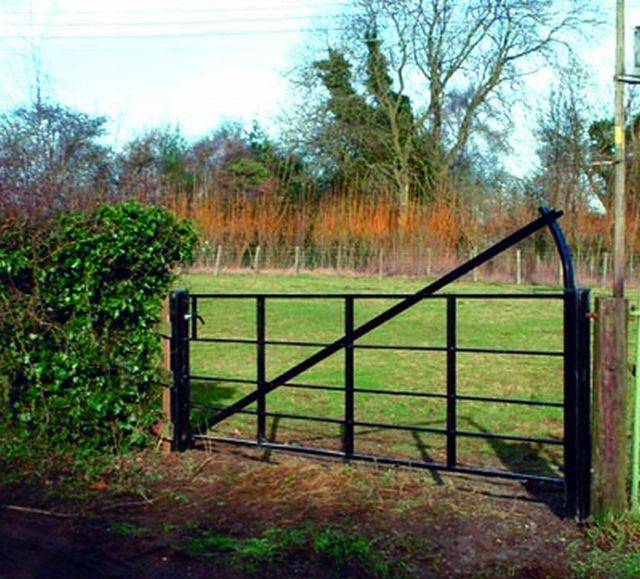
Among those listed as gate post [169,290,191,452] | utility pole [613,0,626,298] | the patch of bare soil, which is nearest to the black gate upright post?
the patch of bare soil

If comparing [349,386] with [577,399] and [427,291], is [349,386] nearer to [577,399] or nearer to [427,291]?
[427,291]

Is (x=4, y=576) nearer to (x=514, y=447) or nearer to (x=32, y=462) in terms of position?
(x=32, y=462)

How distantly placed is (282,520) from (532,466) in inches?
89.9

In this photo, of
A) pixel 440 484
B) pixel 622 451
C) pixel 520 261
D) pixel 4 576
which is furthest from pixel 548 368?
pixel 520 261

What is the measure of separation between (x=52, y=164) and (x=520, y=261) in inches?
1150

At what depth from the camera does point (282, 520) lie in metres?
5.37

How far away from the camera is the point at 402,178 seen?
44594 millimetres

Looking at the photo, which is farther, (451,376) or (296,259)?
(296,259)

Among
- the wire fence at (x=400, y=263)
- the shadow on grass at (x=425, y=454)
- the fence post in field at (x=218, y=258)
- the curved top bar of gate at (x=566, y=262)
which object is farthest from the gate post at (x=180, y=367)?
the fence post in field at (x=218, y=258)

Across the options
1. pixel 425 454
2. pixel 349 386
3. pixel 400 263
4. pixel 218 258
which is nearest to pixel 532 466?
pixel 425 454

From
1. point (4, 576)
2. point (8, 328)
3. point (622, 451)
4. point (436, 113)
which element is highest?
point (436, 113)

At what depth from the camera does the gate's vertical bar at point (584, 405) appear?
512 centimetres

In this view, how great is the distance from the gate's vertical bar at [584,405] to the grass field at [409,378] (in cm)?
137

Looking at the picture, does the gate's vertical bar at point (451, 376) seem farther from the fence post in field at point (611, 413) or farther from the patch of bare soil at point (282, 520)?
the fence post in field at point (611, 413)
